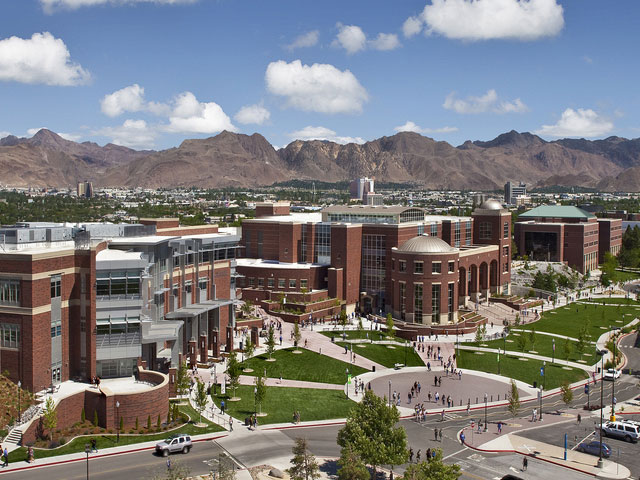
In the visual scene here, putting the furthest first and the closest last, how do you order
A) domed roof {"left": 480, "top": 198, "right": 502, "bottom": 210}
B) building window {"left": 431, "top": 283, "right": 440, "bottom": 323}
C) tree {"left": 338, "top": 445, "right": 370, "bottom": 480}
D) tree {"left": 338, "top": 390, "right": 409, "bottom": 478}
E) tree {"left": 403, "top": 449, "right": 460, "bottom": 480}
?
1. domed roof {"left": 480, "top": 198, "right": 502, "bottom": 210}
2. building window {"left": 431, "top": 283, "right": 440, "bottom": 323}
3. tree {"left": 338, "top": 390, "right": 409, "bottom": 478}
4. tree {"left": 338, "top": 445, "right": 370, "bottom": 480}
5. tree {"left": 403, "top": 449, "right": 460, "bottom": 480}

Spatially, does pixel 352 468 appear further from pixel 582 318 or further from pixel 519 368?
pixel 582 318

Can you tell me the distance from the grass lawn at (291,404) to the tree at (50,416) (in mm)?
14078

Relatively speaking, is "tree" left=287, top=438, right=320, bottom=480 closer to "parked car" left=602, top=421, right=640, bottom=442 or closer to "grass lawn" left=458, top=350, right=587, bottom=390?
"parked car" left=602, top=421, right=640, bottom=442


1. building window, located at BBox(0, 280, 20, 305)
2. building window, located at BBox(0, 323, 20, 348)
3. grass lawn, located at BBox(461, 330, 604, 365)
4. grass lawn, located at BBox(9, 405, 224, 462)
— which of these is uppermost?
building window, located at BBox(0, 280, 20, 305)

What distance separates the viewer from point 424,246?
9475 centimetres

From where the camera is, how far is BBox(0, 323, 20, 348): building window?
5153 cm

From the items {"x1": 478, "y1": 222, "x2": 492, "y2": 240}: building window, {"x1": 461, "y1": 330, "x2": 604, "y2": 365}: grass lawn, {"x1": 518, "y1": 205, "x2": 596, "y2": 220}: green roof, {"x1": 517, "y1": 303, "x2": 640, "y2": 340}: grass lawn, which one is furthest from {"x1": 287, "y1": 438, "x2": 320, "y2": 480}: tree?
{"x1": 518, "y1": 205, "x2": 596, "y2": 220}: green roof

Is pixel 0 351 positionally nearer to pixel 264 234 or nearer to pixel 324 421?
pixel 324 421

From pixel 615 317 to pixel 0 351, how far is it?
89.3 m

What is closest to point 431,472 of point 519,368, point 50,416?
point 50,416

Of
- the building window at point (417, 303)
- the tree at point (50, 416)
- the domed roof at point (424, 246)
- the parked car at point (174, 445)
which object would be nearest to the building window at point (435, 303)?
the building window at point (417, 303)

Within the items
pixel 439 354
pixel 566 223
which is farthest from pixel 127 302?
pixel 566 223

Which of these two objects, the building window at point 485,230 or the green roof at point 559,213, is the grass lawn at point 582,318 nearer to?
the building window at point 485,230

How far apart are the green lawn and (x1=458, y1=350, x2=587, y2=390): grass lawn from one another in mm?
18743
